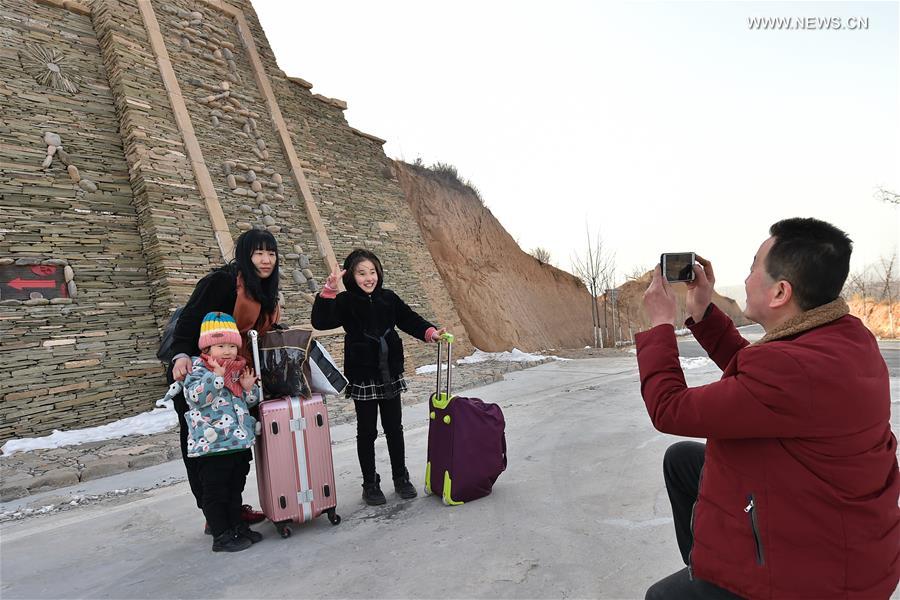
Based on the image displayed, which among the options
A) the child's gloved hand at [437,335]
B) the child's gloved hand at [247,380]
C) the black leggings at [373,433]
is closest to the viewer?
the child's gloved hand at [247,380]

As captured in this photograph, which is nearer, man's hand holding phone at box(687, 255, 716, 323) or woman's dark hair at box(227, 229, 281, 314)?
man's hand holding phone at box(687, 255, 716, 323)

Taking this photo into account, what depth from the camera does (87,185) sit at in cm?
766

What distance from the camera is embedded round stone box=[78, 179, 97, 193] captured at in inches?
300

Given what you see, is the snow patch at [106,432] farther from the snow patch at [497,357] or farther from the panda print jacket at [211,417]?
the snow patch at [497,357]

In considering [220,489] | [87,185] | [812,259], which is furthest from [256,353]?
[87,185]

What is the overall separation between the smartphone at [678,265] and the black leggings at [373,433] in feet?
7.10

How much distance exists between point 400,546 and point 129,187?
813 cm

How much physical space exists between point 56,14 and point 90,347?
6152 mm

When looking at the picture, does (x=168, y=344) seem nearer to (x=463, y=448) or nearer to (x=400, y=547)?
(x=400, y=547)

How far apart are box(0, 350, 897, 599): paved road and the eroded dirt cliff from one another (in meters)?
11.9

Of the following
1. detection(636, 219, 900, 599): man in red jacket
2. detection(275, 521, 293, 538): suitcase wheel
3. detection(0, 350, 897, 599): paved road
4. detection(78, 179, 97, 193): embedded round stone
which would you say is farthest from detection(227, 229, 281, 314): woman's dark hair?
detection(78, 179, 97, 193): embedded round stone

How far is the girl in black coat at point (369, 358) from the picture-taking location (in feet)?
11.1

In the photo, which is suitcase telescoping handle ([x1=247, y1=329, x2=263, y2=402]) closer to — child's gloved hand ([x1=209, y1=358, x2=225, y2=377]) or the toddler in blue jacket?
the toddler in blue jacket

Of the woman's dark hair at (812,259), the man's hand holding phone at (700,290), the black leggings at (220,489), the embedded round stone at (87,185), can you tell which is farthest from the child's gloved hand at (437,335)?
the embedded round stone at (87,185)
